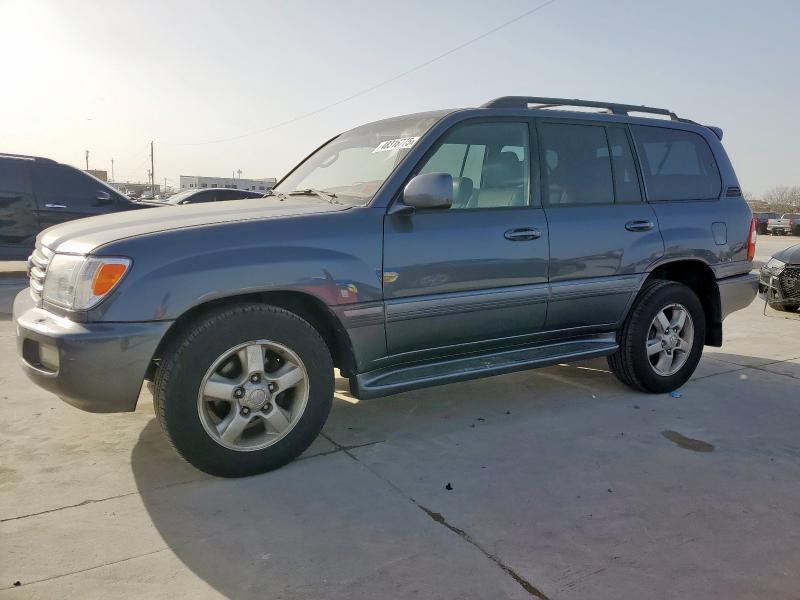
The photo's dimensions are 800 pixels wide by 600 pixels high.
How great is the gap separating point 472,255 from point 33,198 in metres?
7.91

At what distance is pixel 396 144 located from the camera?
3.88m

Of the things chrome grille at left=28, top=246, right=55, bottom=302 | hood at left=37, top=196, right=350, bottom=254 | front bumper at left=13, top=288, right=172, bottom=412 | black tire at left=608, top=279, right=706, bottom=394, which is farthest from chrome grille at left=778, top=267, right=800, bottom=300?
chrome grille at left=28, top=246, right=55, bottom=302

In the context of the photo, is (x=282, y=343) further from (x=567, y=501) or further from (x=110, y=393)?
(x=567, y=501)

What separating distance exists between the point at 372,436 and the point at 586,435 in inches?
48.9

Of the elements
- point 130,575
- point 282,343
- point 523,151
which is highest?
point 523,151

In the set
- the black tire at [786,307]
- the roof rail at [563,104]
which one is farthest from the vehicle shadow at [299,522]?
Answer: the black tire at [786,307]

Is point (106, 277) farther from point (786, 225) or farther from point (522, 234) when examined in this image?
point (786, 225)

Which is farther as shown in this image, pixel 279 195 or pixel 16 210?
pixel 16 210

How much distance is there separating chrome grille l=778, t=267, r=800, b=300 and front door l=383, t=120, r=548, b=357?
542 cm

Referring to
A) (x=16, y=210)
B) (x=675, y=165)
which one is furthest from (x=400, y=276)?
(x=16, y=210)

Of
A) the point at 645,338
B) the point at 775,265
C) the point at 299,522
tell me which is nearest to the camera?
the point at 299,522

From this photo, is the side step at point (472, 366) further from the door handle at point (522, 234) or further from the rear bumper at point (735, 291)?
the rear bumper at point (735, 291)

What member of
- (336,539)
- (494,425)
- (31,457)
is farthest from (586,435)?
(31,457)

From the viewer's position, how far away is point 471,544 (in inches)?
102
